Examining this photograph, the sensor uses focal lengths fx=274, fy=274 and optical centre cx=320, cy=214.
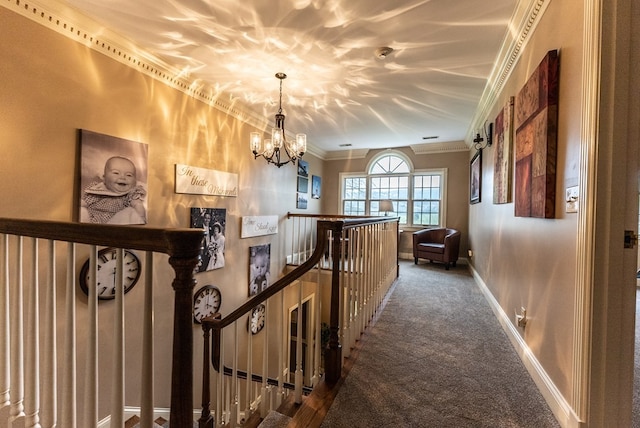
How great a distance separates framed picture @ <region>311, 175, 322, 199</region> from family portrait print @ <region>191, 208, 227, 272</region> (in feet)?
10.2

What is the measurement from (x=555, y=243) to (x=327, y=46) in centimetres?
230

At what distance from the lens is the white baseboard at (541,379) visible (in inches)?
52.3

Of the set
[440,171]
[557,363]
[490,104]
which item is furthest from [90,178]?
[440,171]

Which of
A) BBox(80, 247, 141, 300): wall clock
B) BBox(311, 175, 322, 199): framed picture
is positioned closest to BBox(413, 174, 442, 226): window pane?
BBox(311, 175, 322, 199): framed picture

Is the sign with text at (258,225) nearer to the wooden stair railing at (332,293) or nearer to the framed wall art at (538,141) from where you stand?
the wooden stair railing at (332,293)

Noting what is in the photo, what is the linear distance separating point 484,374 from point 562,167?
1369 millimetres

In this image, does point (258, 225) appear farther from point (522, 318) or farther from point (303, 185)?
point (522, 318)

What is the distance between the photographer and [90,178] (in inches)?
88.9

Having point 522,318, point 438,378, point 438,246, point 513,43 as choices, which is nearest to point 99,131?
point 438,378

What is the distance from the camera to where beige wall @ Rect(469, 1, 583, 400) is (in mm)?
1377

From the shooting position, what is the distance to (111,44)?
7.75ft

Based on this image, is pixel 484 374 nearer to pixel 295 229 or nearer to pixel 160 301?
pixel 160 301

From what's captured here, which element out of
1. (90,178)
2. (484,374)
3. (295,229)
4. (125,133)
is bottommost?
(484,374)

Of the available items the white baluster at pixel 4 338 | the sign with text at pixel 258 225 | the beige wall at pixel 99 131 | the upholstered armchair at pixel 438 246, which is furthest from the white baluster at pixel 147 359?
the upholstered armchair at pixel 438 246
